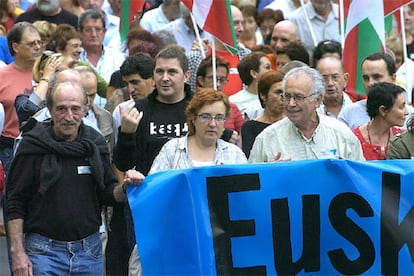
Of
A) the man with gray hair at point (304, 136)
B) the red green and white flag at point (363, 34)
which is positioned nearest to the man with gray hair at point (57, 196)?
the man with gray hair at point (304, 136)

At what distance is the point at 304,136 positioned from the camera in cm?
937

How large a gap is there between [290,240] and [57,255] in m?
1.56

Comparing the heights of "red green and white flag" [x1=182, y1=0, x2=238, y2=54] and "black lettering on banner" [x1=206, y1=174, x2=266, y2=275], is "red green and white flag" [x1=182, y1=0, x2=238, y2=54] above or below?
above

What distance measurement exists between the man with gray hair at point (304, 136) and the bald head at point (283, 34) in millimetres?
5287

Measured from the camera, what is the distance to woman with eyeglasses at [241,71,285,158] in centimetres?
1068

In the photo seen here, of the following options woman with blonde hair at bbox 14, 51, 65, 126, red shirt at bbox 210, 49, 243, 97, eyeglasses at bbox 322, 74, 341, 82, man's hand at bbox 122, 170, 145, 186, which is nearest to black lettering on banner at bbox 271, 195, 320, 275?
man's hand at bbox 122, 170, 145, 186

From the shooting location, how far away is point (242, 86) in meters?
13.6

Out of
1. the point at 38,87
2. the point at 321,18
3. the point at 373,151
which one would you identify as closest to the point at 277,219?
the point at 373,151

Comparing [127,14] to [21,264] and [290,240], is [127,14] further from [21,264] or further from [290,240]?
[290,240]

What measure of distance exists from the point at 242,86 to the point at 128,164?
4.21 meters

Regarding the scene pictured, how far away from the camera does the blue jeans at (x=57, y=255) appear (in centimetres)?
884

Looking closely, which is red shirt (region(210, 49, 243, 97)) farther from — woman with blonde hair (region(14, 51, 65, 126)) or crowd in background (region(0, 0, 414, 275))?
woman with blonde hair (region(14, 51, 65, 126))

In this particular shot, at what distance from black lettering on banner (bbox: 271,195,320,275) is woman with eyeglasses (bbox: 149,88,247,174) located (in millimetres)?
709

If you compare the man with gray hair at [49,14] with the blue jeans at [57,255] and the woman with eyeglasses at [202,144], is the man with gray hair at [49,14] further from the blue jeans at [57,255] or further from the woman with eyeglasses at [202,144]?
the blue jeans at [57,255]
